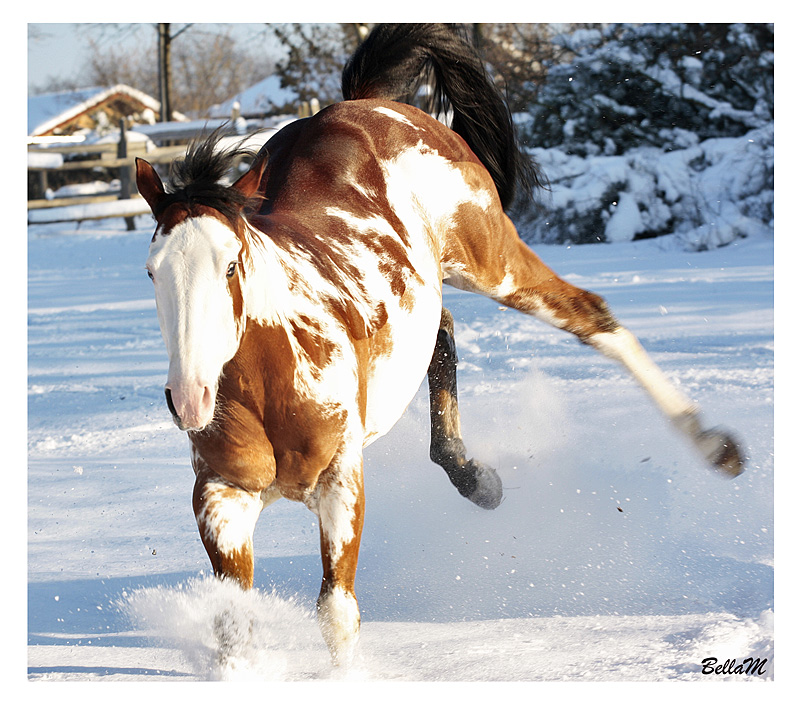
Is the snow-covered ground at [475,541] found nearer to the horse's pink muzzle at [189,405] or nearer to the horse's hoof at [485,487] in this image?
the horse's hoof at [485,487]

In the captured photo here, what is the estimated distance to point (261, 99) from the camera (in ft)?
35.1

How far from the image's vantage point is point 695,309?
5938mm

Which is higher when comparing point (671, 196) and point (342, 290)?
point (342, 290)

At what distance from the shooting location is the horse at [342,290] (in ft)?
5.54

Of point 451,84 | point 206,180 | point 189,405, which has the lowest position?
point 189,405

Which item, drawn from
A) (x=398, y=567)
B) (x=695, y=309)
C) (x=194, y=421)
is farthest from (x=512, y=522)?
(x=695, y=309)

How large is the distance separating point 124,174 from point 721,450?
342 inches

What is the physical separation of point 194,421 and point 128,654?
119cm

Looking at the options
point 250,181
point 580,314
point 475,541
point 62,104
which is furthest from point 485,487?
point 62,104

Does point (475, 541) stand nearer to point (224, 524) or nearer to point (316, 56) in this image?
point (224, 524)

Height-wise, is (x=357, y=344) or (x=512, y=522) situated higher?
(x=357, y=344)

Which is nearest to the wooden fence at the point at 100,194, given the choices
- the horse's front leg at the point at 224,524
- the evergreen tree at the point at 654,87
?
the evergreen tree at the point at 654,87

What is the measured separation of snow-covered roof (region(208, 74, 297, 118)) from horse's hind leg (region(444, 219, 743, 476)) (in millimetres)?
8017

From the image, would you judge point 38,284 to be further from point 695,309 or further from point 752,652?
point 752,652
